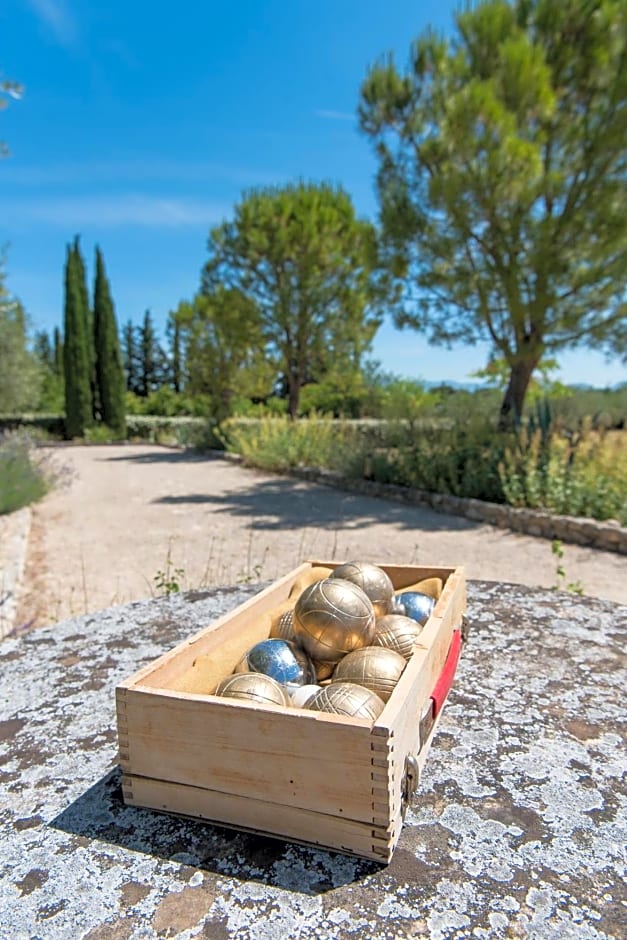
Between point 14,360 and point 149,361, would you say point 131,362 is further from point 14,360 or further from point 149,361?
point 14,360

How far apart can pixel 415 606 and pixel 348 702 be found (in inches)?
24.5

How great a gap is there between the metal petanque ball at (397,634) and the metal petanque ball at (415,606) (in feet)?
0.45

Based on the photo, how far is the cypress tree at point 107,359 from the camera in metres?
23.3

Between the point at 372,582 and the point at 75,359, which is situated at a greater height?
the point at 75,359

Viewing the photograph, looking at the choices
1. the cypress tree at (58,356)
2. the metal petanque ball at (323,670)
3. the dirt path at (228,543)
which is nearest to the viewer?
the metal petanque ball at (323,670)

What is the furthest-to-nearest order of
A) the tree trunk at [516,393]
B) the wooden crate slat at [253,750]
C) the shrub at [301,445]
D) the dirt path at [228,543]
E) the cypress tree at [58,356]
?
1. the cypress tree at [58,356]
2. the shrub at [301,445]
3. the tree trunk at [516,393]
4. the dirt path at [228,543]
5. the wooden crate slat at [253,750]

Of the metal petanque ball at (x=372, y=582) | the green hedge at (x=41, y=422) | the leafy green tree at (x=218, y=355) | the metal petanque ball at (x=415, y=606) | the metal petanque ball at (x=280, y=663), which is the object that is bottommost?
the green hedge at (x=41, y=422)

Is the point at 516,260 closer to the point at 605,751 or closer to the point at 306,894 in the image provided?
the point at 605,751

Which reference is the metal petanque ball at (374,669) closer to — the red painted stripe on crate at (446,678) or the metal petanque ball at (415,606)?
the red painted stripe on crate at (446,678)

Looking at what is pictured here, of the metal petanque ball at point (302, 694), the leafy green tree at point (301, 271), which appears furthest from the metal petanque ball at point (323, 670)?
the leafy green tree at point (301, 271)

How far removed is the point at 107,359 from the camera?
76.6ft

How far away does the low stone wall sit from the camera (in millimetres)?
6160

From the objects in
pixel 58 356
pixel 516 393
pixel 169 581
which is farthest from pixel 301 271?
pixel 58 356

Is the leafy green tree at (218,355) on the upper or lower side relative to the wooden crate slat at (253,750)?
upper
